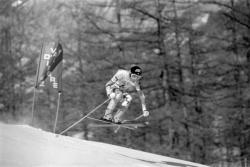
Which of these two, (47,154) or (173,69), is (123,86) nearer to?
(47,154)

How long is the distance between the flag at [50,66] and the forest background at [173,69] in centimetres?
948

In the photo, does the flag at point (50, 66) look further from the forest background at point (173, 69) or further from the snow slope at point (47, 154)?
the forest background at point (173, 69)

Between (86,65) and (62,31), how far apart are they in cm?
341

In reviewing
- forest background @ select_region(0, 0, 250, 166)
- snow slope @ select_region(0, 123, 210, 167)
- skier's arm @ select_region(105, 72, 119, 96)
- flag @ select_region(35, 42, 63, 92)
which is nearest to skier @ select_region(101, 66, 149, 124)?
skier's arm @ select_region(105, 72, 119, 96)

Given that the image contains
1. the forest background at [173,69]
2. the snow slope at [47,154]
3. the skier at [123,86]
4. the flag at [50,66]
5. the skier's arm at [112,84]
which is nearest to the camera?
the snow slope at [47,154]

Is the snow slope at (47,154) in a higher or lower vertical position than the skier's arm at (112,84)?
lower

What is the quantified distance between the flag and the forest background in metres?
9.48

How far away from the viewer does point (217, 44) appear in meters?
22.5

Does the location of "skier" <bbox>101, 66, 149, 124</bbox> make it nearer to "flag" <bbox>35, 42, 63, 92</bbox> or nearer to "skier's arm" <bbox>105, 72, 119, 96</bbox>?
"skier's arm" <bbox>105, 72, 119, 96</bbox>

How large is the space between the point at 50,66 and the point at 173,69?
38.0ft

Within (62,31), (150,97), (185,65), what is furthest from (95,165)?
(62,31)

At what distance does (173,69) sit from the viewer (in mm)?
21922

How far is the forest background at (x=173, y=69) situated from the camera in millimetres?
21266

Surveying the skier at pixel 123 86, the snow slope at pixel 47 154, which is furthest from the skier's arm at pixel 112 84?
the snow slope at pixel 47 154
